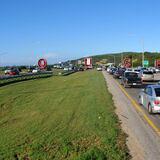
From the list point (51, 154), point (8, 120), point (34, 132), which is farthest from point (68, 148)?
point (8, 120)

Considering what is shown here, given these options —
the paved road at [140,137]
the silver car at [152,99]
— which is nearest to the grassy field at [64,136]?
the paved road at [140,137]

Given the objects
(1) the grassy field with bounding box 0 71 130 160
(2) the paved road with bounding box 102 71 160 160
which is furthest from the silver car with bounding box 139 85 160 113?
(1) the grassy field with bounding box 0 71 130 160

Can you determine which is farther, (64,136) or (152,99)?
(152,99)

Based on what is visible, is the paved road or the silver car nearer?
the paved road

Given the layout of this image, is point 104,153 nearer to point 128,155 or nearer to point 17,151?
point 128,155

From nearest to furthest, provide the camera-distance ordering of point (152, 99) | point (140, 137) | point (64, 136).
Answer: point (140, 137)
point (64, 136)
point (152, 99)

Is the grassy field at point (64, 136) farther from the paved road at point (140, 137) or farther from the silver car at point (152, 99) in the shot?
the silver car at point (152, 99)

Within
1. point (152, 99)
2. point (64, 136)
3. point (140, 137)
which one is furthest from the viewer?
point (152, 99)

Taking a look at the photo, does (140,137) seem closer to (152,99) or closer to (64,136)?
(64,136)

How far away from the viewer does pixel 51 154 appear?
970 cm

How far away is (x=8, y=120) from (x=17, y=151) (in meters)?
7.03

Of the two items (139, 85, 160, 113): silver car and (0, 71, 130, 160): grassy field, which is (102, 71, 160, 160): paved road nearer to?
(0, 71, 130, 160): grassy field

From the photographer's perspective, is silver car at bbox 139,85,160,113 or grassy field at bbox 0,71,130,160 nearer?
grassy field at bbox 0,71,130,160

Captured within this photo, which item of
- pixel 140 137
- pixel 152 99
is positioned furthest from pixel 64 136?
pixel 152 99
